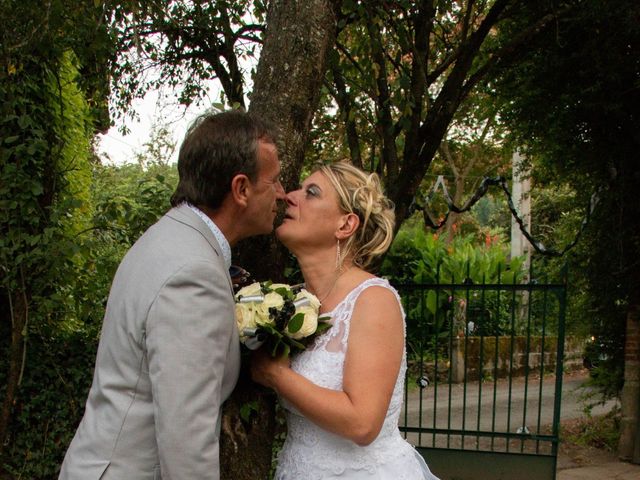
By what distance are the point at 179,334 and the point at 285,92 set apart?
126cm

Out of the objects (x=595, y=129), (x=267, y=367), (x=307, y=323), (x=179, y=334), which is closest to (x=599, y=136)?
(x=595, y=129)

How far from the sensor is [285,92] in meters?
2.51

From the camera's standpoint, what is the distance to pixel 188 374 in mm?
1573

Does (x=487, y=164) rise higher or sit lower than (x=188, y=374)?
higher

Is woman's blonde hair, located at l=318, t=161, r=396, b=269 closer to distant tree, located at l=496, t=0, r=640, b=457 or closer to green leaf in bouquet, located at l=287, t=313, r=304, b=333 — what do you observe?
green leaf in bouquet, located at l=287, t=313, r=304, b=333

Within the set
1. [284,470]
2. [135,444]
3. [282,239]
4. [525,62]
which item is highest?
[525,62]

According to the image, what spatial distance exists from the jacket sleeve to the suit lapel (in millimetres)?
177

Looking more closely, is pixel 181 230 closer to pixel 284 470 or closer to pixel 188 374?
pixel 188 374

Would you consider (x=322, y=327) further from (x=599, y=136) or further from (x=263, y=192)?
(x=599, y=136)

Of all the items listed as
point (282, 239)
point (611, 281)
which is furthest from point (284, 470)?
point (611, 281)

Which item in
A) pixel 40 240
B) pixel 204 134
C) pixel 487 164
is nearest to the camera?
pixel 204 134

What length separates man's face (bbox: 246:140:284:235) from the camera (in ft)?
6.42

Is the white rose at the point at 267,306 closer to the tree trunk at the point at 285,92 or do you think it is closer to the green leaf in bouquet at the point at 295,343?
the green leaf in bouquet at the point at 295,343

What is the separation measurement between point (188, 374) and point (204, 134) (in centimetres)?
72
